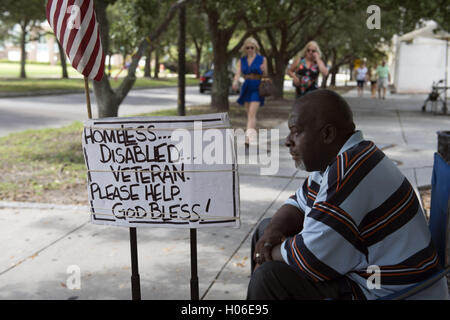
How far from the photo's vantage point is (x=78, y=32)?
2.81 meters

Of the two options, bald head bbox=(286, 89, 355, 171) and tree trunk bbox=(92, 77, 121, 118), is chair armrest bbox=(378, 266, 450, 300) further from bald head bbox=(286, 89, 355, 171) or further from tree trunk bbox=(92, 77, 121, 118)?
tree trunk bbox=(92, 77, 121, 118)

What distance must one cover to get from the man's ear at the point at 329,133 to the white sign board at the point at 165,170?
1.75ft

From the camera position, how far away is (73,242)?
Answer: 4.54m

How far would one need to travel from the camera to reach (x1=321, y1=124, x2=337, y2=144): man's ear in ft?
7.02

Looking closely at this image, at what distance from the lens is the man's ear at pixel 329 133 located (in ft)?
7.02

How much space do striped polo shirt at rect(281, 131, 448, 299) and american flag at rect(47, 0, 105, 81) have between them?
4.93ft

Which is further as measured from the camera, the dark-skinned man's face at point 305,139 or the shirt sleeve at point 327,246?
the dark-skinned man's face at point 305,139

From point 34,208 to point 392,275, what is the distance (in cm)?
441

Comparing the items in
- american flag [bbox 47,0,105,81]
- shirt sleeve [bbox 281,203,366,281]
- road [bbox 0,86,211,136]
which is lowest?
road [bbox 0,86,211,136]

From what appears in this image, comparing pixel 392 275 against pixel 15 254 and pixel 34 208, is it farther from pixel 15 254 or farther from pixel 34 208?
pixel 34 208

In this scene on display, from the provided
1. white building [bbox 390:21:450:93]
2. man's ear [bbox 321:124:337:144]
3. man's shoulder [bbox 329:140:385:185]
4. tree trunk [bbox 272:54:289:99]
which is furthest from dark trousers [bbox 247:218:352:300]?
white building [bbox 390:21:450:93]

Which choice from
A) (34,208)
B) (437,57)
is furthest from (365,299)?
(437,57)
